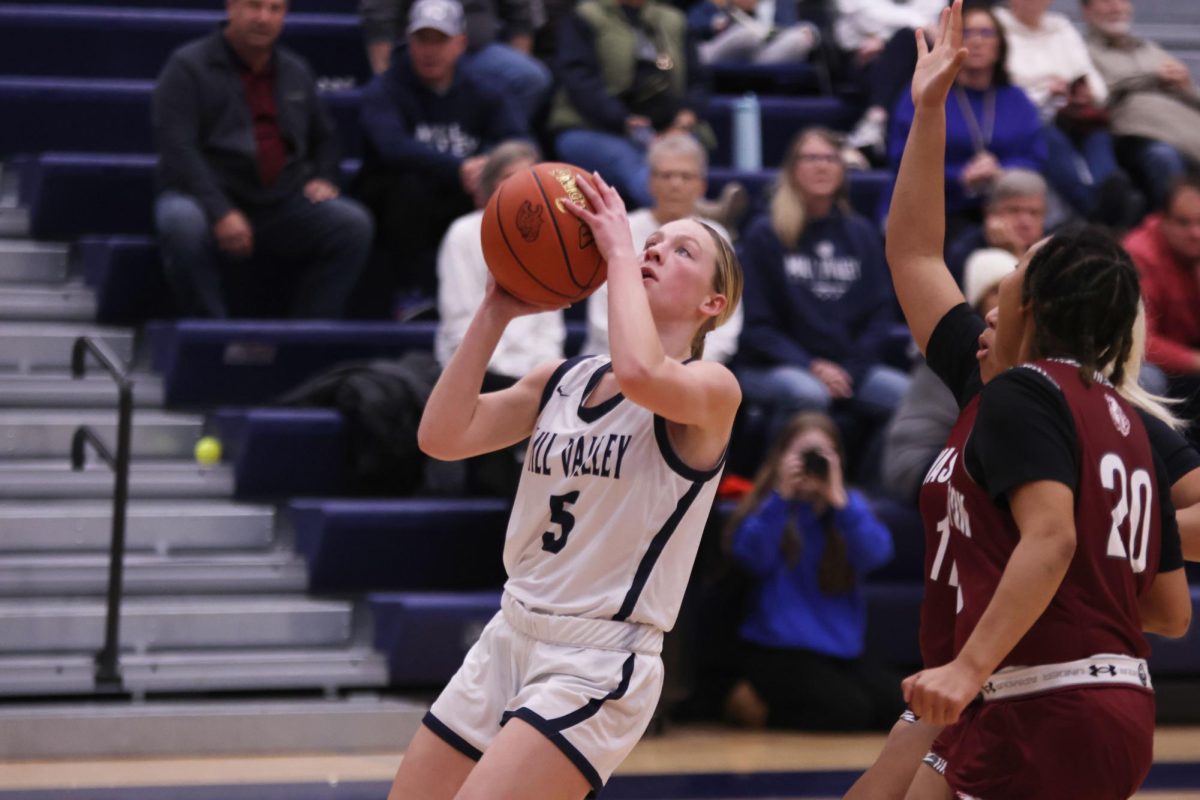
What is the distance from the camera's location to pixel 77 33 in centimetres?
852

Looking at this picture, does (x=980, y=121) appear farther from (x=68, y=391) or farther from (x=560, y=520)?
(x=560, y=520)

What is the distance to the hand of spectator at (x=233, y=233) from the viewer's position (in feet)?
22.9

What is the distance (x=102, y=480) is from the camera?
22.6 feet

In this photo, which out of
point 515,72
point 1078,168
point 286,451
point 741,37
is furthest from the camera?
point 741,37

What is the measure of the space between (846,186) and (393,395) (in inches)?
84.0

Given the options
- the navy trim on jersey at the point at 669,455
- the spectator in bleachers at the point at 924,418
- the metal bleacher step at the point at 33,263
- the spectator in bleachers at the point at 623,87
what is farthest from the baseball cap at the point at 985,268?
the metal bleacher step at the point at 33,263

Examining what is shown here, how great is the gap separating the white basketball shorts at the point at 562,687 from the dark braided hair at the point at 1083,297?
942 millimetres

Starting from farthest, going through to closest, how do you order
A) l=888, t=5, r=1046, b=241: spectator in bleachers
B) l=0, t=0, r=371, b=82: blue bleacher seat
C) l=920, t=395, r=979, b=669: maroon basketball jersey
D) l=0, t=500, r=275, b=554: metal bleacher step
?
1. l=0, t=0, r=371, b=82: blue bleacher seat
2. l=888, t=5, r=1046, b=241: spectator in bleachers
3. l=0, t=500, r=275, b=554: metal bleacher step
4. l=920, t=395, r=979, b=669: maroon basketball jersey

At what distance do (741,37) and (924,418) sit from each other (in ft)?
11.7

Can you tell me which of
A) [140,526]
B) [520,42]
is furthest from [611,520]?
[520,42]

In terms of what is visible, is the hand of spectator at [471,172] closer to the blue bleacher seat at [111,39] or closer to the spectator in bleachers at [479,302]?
the spectator in bleachers at [479,302]

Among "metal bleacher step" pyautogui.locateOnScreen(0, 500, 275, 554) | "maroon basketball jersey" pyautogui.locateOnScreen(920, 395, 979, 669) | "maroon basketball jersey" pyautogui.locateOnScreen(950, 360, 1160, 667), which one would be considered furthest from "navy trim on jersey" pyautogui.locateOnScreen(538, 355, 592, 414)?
"metal bleacher step" pyautogui.locateOnScreen(0, 500, 275, 554)

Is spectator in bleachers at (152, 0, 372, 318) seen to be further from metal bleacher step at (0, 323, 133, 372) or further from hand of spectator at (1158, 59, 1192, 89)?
hand of spectator at (1158, 59, 1192, 89)

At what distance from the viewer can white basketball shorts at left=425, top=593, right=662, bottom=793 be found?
3.11 metres
